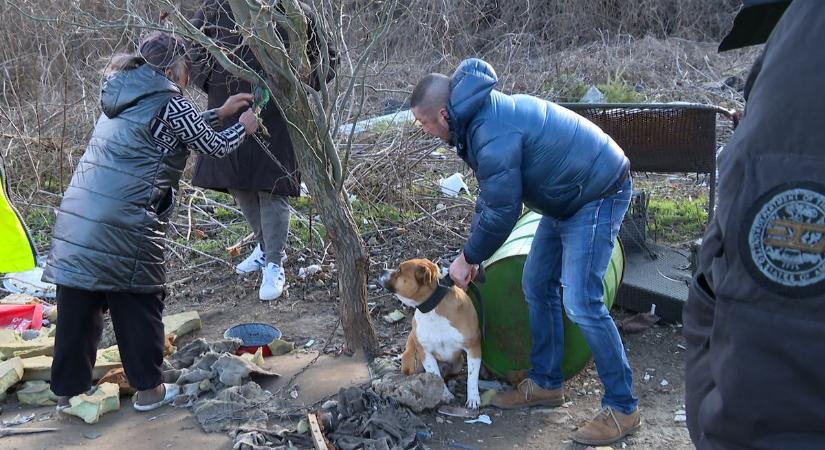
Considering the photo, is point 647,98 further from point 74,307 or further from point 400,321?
point 74,307

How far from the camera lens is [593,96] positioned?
10.5 m

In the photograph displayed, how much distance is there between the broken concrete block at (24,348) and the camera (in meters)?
4.85

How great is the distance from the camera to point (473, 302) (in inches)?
180

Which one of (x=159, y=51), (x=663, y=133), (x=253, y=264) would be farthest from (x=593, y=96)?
(x=159, y=51)

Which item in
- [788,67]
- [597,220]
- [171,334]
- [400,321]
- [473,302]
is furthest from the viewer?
[400,321]

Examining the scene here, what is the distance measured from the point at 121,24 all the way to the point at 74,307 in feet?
4.69

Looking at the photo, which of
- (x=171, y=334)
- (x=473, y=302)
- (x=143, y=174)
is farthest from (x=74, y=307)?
(x=473, y=302)

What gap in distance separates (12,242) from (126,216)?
521 millimetres

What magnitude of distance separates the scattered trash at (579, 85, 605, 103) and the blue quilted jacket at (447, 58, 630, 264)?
674 cm

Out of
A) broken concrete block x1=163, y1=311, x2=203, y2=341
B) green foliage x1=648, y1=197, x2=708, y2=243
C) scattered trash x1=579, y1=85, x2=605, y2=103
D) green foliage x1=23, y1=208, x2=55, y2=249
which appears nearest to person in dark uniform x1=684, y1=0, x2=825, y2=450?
broken concrete block x1=163, y1=311, x2=203, y2=341

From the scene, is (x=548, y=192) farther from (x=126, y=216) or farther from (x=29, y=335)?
(x=29, y=335)

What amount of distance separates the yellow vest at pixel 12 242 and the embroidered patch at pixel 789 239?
335 centimetres

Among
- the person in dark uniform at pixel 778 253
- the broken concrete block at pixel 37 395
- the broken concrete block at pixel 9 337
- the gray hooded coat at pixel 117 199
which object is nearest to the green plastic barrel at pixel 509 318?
the gray hooded coat at pixel 117 199

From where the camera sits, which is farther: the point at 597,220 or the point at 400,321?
the point at 400,321
